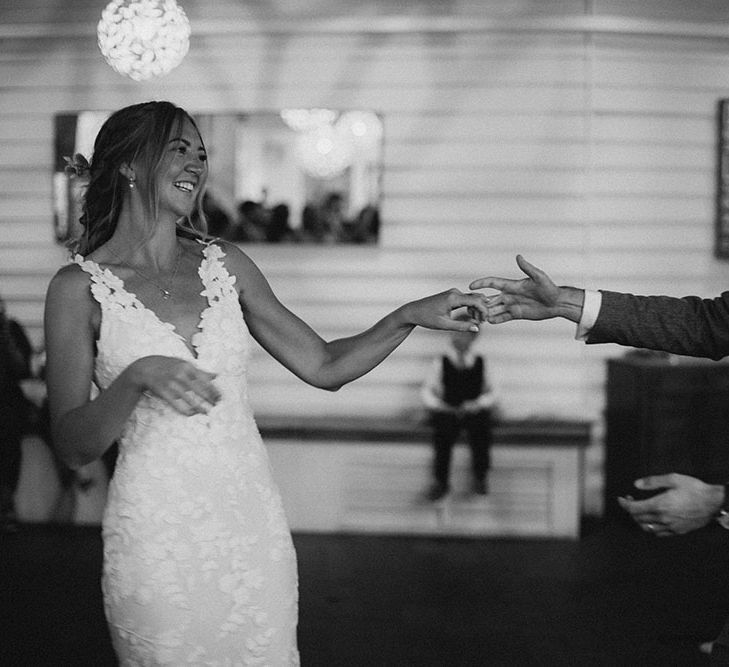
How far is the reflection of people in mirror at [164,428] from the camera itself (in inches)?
73.5

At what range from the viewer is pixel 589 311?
2.07 meters

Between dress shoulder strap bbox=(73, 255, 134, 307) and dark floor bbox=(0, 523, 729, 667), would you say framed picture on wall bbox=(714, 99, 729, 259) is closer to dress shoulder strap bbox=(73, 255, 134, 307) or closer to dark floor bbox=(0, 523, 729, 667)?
dark floor bbox=(0, 523, 729, 667)

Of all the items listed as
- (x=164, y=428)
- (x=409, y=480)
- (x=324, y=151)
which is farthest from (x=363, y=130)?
(x=164, y=428)

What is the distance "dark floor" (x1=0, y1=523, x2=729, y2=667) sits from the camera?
3.66m

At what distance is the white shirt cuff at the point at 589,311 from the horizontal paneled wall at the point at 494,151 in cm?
369

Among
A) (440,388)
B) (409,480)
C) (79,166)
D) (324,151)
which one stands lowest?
(409,480)

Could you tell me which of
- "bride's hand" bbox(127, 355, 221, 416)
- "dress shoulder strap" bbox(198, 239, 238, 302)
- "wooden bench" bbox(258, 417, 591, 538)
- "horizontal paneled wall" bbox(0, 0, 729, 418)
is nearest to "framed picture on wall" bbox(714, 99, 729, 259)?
"horizontal paneled wall" bbox(0, 0, 729, 418)

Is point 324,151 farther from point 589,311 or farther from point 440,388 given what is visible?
point 589,311

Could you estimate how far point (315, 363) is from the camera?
2217 mm

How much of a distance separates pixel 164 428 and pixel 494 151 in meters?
4.24

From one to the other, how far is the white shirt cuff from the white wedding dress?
2.49 feet

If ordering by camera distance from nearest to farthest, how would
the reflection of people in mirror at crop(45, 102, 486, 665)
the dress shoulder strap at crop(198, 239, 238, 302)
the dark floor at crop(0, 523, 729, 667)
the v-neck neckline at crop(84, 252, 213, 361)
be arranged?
the reflection of people in mirror at crop(45, 102, 486, 665) → the v-neck neckline at crop(84, 252, 213, 361) → the dress shoulder strap at crop(198, 239, 238, 302) → the dark floor at crop(0, 523, 729, 667)

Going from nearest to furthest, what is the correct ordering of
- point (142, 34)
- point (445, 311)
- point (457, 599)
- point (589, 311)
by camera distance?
point (589, 311) → point (445, 311) → point (142, 34) → point (457, 599)

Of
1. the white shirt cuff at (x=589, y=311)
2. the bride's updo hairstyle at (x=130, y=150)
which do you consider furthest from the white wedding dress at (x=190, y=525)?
the white shirt cuff at (x=589, y=311)
